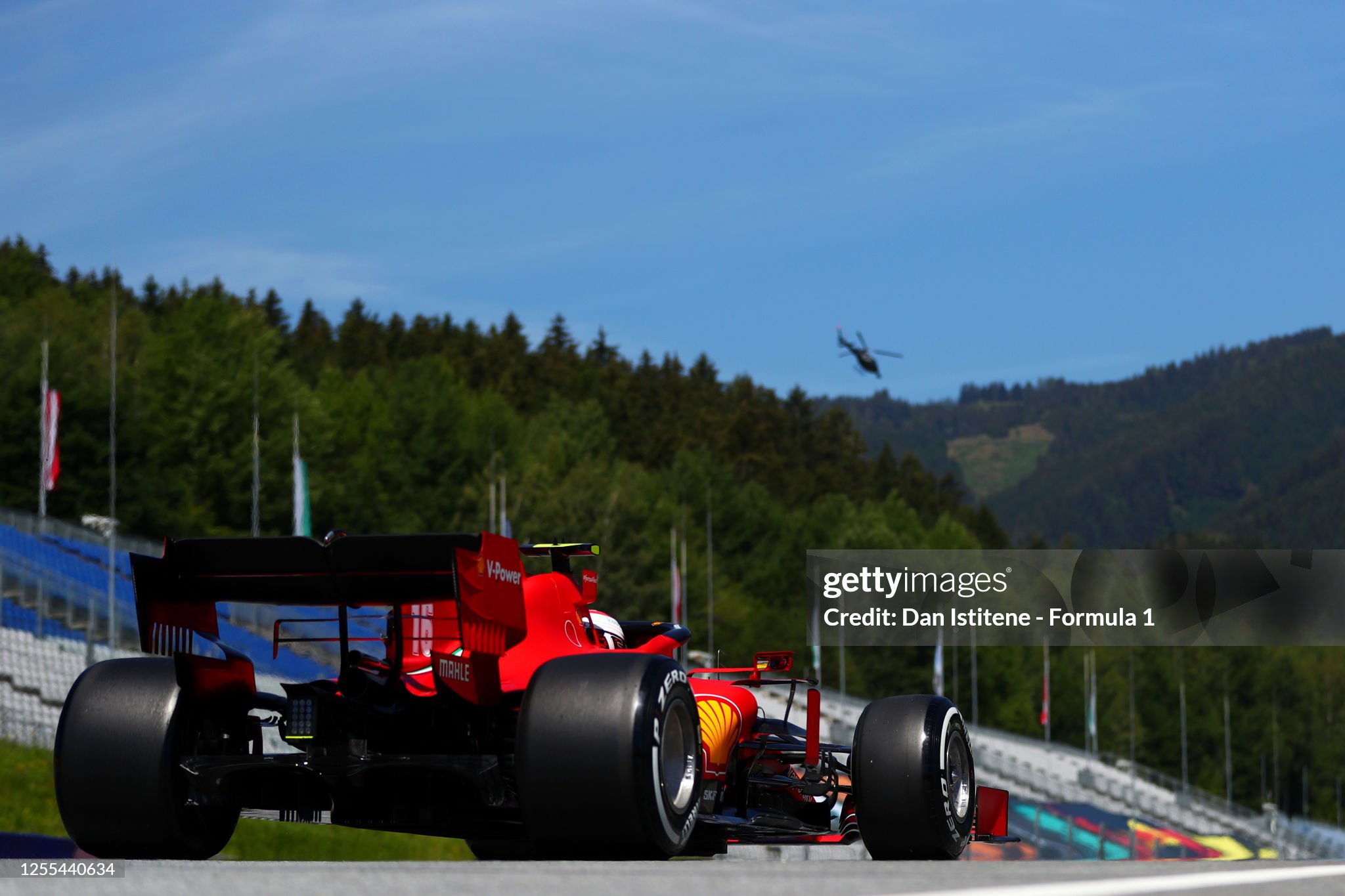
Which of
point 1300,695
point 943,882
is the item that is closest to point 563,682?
point 943,882

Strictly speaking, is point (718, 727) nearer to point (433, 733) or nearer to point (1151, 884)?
point (433, 733)

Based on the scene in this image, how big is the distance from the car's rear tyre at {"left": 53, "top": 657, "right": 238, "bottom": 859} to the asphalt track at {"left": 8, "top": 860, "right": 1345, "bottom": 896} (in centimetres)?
113

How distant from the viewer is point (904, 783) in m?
8.02

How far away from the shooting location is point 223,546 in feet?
24.1

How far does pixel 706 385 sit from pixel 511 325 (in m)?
20.0

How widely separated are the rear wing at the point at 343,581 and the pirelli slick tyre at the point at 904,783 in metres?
1.77

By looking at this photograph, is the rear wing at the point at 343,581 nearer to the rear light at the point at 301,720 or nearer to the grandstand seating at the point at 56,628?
the rear light at the point at 301,720

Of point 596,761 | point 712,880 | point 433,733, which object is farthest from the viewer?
point 433,733

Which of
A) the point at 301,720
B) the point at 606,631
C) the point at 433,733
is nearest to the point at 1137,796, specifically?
the point at 606,631

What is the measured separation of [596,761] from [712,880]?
1495 millimetres

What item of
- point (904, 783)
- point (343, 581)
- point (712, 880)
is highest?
point (343, 581)

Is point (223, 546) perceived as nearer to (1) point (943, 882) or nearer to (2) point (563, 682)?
(2) point (563, 682)

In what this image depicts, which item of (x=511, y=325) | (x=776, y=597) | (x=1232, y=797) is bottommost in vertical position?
(x=1232, y=797)

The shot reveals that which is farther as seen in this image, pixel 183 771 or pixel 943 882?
pixel 183 771
